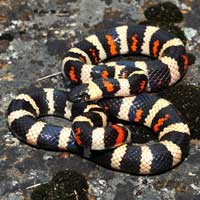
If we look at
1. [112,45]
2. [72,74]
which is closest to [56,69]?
[72,74]

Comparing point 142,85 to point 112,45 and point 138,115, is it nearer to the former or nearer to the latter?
point 138,115

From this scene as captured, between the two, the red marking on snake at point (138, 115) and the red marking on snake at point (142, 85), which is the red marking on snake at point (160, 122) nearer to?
the red marking on snake at point (138, 115)

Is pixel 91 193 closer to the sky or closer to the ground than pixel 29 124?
closer to the ground

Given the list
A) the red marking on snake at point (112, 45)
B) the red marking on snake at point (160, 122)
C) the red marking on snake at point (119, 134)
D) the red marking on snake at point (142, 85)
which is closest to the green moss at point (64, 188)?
the red marking on snake at point (119, 134)

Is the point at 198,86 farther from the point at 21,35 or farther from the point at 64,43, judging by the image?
the point at 21,35

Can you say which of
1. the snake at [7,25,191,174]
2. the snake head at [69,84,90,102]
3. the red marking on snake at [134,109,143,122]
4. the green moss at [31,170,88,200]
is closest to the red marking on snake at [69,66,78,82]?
the snake at [7,25,191,174]

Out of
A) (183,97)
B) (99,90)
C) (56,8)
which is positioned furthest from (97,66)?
(56,8)
